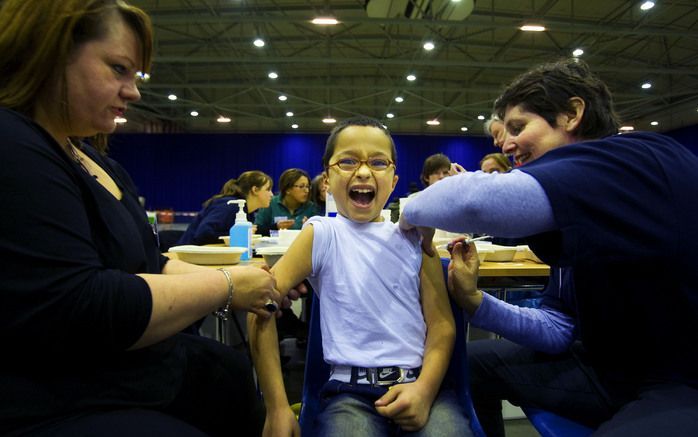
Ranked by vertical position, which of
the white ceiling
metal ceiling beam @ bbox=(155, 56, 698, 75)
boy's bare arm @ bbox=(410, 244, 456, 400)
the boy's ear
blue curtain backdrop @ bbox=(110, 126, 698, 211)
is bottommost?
boy's bare arm @ bbox=(410, 244, 456, 400)

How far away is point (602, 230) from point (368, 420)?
635 mm

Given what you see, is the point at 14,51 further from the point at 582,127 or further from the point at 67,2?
the point at 582,127

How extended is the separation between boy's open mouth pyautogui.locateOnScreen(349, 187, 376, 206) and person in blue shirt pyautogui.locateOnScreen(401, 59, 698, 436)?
0.85ft

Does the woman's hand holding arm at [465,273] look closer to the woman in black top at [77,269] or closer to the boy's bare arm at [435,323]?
the boy's bare arm at [435,323]

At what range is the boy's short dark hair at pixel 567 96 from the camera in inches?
44.5

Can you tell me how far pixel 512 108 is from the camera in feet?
3.96

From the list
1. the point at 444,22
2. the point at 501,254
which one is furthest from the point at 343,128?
the point at 444,22

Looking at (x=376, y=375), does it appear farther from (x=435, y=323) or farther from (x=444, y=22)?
(x=444, y=22)

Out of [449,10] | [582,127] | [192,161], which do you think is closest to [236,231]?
[582,127]

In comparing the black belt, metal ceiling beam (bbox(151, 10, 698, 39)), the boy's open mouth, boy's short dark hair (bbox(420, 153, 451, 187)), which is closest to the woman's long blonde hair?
the boy's open mouth

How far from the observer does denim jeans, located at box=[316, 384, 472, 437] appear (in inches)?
38.6

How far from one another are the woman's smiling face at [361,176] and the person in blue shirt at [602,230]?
25cm

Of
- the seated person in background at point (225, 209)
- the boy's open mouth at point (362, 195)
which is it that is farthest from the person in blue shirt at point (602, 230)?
the seated person in background at point (225, 209)

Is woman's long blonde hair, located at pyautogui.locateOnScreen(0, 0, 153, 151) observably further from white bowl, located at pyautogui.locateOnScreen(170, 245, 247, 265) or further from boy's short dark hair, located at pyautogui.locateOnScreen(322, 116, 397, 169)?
white bowl, located at pyautogui.locateOnScreen(170, 245, 247, 265)
